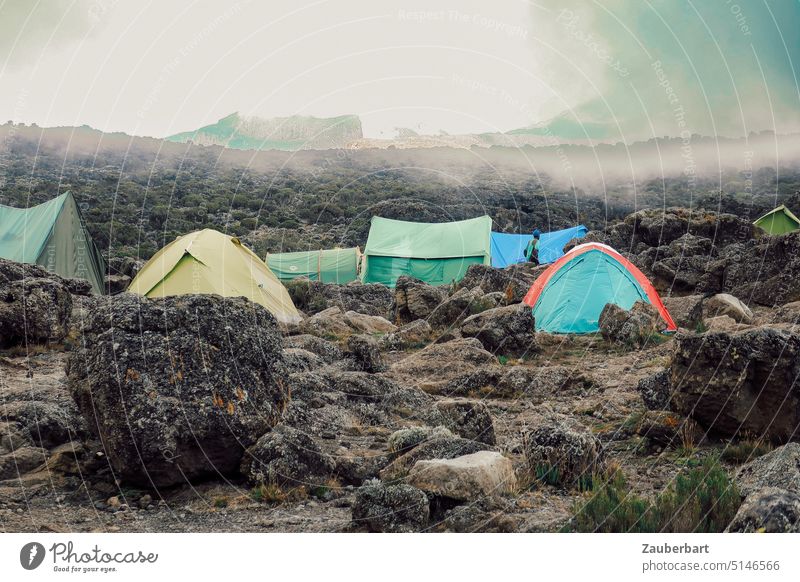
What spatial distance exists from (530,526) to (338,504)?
154 cm

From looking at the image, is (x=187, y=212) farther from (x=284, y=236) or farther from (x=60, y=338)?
(x=60, y=338)

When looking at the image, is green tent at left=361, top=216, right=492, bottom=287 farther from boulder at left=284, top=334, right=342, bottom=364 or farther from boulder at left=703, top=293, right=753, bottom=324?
boulder at left=284, top=334, right=342, bottom=364

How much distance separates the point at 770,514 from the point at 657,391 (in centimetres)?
373

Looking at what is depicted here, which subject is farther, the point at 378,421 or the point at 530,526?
the point at 378,421

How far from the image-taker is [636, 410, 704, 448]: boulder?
697 cm

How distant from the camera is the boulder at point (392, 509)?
5070 millimetres

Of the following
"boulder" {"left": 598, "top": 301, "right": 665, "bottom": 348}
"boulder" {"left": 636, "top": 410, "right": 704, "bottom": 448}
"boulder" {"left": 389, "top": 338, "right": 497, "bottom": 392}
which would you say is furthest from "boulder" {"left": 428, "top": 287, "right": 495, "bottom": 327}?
"boulder" {"left": 636, "top": 410, "right": 704, "bottom": 448}

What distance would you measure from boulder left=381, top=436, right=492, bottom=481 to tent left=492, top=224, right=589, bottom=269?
22431 mm

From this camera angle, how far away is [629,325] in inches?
502

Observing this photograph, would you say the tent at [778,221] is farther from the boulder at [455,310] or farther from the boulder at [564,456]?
the boulder at [564,456]

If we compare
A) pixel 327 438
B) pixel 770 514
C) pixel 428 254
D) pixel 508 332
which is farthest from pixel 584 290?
pixel 428 254

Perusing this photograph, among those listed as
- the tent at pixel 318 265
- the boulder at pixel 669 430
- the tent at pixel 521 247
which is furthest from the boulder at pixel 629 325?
the tent at pixel 521 247
